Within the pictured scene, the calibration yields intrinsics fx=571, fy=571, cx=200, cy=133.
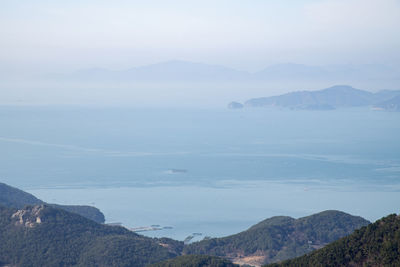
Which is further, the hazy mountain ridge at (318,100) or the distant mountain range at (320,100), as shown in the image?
the hazy mountain ridge at (318,100)

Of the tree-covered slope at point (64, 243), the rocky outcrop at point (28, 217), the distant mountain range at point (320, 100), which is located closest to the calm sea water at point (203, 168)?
the tree-covered slope at point (64, 243)

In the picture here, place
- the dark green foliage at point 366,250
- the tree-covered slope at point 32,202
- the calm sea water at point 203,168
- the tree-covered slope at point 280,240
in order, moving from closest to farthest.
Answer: the dark green foliage at point 366,250 < the tree-covered slope at point 280,240 < the tree-covered slope at point 32,202 < the calm sea water at point 203,168

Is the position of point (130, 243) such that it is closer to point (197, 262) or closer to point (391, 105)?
point (197, 262)

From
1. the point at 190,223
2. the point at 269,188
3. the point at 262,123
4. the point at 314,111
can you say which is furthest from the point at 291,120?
the point at 190,223

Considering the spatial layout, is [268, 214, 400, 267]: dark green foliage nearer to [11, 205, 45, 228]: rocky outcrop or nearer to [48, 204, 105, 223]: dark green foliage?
[11, 205, 45, 228]: rocky outcrop

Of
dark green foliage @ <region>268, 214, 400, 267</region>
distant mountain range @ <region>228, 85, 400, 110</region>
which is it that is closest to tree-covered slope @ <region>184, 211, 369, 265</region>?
dark green foliage @ <region>268, 214, 400, 267</region>

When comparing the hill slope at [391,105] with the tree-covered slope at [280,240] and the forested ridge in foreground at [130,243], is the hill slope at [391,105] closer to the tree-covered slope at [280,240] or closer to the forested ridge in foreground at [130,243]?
the tree-covered slope at [280,240]
